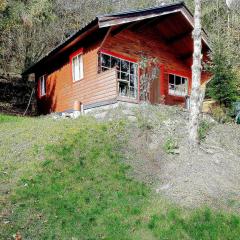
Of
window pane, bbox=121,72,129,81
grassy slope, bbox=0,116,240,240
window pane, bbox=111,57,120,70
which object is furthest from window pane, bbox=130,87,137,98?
grassy slope, bbox=0,116,240,240

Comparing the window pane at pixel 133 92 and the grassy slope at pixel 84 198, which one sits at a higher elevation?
the window pane at pixel 133 92

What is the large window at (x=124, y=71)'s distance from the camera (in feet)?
55.4

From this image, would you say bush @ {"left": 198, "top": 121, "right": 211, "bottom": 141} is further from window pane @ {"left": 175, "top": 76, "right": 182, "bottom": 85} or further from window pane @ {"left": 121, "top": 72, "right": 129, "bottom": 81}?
window pane @ {"left": 175, "top": 76, "right": 182, "bottom": 85}

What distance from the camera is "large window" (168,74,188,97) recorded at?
67.5 ft

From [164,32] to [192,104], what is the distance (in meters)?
8.77

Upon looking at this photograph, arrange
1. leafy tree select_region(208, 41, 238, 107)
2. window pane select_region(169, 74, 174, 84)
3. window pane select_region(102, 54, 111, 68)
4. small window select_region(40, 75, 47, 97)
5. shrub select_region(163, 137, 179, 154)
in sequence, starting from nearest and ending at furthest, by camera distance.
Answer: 1. shrub select_region(163, 137, 179, 154)
2. window pane select_region(102, 54, 111, 68)
3. leafy tree select_region(208, 41, 238, 107)
4. window pane select_region(169, 74, 174, 84)
5. small window select_region(40, 75, 47, 97)

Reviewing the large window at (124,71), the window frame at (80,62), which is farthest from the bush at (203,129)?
the window frame at (80,62)

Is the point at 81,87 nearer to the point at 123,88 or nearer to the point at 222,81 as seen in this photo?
the point at 123,88

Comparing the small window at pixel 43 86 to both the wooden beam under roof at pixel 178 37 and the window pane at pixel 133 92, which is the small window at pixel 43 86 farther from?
the wooden beam under roof at pixel 178 37

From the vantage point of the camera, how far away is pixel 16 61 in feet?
97.5

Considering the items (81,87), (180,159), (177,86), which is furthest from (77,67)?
(180,159)

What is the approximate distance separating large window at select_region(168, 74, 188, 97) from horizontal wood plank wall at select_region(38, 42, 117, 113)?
530 cm

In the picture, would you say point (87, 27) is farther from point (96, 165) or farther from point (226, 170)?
point (226, 170)

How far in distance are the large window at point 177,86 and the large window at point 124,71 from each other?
10.5 feet
